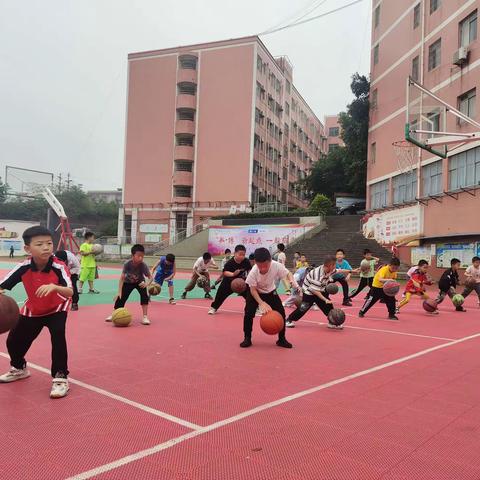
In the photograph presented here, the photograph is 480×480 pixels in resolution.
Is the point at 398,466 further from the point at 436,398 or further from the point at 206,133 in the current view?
the point at 206,133

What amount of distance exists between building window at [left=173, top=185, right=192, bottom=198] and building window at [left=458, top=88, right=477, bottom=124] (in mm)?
28354

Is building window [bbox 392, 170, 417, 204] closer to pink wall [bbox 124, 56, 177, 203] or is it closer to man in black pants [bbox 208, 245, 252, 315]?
man in black pants [bbox 208, 245, 252, 315]

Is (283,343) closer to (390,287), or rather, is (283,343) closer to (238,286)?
(238,286)

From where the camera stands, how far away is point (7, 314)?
434 centimetres

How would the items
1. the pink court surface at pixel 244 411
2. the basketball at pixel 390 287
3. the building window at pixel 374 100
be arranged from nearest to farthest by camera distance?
1. the pink court surface at pixel 244 411
2. the basketball at pixel 390 287
3. the building window at pixel 374 100

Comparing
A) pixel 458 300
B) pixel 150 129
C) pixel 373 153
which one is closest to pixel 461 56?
pixel 373 153

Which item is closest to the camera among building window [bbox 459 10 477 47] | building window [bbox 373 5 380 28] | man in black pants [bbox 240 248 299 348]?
man in black pants [bbox 240 248 299 348]

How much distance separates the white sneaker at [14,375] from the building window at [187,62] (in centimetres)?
4562

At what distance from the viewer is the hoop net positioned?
1082 inches

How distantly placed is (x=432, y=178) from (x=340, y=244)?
7.97 m

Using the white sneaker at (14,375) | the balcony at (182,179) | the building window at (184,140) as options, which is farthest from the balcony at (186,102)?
the white sneaker at (14,375)

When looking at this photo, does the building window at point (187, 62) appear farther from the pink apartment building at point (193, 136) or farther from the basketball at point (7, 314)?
the basketball at point (7, 314)

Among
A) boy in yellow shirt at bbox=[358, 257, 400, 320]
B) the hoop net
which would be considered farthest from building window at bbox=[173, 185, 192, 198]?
boy in yellow shirt at bbox=[358, 257, 400, 320]

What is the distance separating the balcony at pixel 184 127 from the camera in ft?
153
